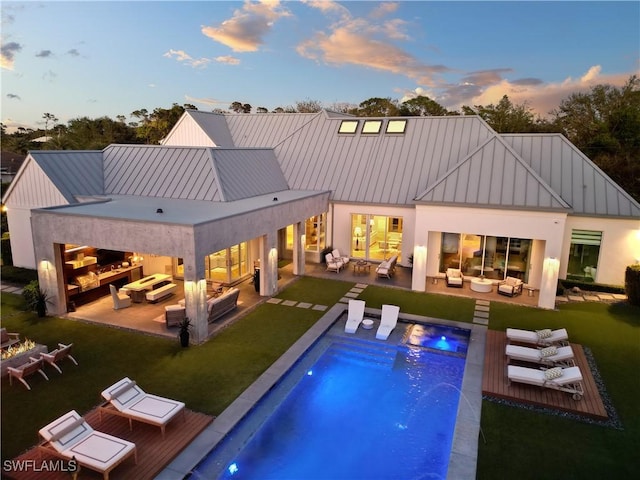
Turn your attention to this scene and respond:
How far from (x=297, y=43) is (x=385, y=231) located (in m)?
25.7

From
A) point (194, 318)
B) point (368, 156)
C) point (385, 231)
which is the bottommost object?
point (194, 318)

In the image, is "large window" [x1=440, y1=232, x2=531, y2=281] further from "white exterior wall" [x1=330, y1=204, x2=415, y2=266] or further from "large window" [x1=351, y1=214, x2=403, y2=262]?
"large window" [x1=351, y1=214, x2=403, y2=262]

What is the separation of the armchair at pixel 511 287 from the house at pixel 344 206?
3.19ft

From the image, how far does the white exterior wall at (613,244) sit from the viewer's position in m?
17.4

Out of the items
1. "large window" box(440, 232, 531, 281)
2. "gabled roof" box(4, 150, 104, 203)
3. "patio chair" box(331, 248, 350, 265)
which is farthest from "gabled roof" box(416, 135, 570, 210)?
"gabled roof" box(4, 150, 104, 203)

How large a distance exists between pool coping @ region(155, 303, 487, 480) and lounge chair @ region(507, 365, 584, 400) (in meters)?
1.01

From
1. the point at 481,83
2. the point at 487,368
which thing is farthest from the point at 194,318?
the point at 481,83

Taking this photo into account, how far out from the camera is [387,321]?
13820 mm

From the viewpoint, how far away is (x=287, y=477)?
7.11 m

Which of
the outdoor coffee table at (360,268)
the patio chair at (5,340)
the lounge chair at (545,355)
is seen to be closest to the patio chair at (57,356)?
the patio chair at (5,340)

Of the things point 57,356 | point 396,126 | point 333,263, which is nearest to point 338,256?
point 333,263

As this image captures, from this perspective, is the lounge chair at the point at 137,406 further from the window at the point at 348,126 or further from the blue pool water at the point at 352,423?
Result: the window at the point at 348,126

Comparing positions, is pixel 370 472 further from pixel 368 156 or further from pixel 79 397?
pixel 368 156

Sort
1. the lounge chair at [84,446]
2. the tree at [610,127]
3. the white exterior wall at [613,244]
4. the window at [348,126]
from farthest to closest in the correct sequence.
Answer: the tree at [610,127], the window at [348,126], the white exterior wall at [613,244], the lounge chair at [84,446]
